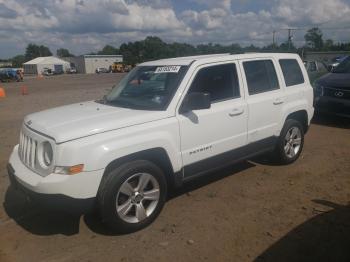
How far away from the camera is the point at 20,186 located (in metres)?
3.89

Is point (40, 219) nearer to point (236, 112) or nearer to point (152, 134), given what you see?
point (152, 134)

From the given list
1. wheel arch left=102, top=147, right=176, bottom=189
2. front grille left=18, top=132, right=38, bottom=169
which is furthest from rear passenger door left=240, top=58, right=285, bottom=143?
front grille left=18, top=132, right=38, bottom=169

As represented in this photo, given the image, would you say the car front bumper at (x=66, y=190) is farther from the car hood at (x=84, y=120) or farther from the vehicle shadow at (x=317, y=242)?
the vehicle shadow at (x=317, y=242)

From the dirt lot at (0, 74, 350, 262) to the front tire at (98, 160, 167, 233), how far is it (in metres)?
0.16

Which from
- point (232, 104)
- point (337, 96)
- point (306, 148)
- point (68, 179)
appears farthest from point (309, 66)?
point (68, 179)

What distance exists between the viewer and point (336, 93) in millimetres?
9109

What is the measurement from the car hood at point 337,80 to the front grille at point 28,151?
7.70 m

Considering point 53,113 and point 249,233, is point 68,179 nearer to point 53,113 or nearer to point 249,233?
point 53,113

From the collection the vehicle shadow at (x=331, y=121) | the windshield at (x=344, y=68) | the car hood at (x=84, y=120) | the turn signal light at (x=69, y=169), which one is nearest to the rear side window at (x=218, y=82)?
the car hood at (x=84, y=120)

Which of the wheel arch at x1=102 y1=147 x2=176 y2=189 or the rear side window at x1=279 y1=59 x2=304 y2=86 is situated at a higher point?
the rear side window at x1=279 y1=59 x2=304 y2=86

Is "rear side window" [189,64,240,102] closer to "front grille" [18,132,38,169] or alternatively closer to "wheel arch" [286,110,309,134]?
"wheel arch" [286,110,309,134]

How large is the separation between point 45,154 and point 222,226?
6.98 feet

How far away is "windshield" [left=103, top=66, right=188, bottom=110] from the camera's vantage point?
4.43 meters

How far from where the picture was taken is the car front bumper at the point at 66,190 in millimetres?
3500
